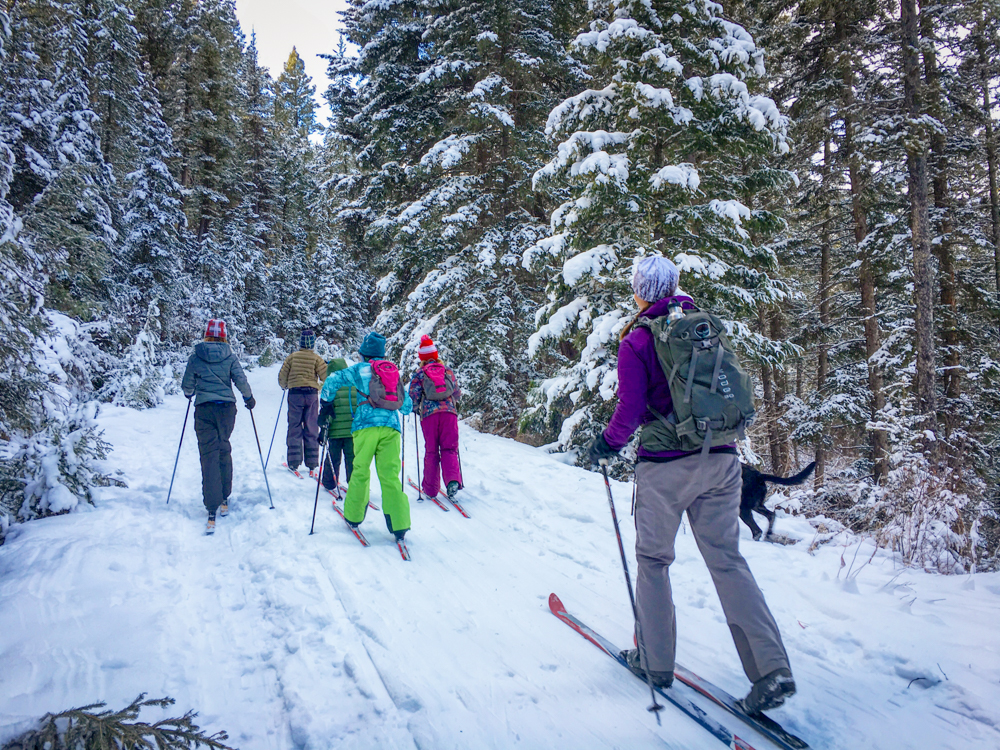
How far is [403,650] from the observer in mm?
3400

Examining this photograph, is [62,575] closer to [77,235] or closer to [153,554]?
[153,554]

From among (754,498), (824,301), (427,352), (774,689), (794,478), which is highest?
(824,301)

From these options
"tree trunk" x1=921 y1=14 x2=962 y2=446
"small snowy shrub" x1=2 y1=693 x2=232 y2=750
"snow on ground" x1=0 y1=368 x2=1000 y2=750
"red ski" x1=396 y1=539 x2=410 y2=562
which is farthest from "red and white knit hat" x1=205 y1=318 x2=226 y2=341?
"tree trunk" x1=921 y1=14 x2=962 y2=446

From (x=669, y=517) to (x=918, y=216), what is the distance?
9.84 meters

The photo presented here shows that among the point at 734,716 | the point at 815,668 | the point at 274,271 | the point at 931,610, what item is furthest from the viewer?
the point at 274,271

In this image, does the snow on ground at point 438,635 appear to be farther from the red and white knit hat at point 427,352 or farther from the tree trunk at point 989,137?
the tree trunk at point 989,137

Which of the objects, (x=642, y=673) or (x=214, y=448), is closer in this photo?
(x=642, y=673)

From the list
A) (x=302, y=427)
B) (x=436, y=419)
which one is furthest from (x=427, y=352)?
(x=302, y=427)

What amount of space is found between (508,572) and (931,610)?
3.24m

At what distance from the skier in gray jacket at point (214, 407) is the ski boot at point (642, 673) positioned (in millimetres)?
5143

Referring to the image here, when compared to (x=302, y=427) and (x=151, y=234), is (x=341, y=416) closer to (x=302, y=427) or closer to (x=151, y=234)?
(x=302, y=427)

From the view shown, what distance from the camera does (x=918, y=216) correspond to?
29.7 ft

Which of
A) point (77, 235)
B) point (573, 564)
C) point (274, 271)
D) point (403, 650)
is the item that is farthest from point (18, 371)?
point (274, 271)

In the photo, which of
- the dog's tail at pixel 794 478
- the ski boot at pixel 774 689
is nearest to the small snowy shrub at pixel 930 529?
the dog's tail at pixel 794 478
